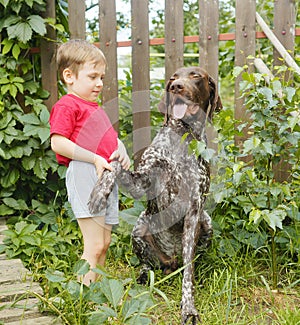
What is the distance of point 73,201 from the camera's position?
3207 mm

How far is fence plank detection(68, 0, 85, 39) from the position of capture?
4344mm

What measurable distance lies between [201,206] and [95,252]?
2.44 ft

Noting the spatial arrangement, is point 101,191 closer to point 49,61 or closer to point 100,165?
point 100,165

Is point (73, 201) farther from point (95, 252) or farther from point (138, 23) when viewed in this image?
point (138, 23)

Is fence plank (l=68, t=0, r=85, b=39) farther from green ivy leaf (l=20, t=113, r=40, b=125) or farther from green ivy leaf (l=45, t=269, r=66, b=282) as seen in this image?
green ivy leaf (l=45, t=269, r=66, b=282)

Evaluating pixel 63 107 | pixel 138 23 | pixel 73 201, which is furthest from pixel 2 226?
pixel 138 23

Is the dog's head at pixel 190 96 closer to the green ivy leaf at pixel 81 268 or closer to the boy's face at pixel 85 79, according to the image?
the boy's face at pixel 85 79

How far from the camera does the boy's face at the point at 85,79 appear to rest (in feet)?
Result: 10.3

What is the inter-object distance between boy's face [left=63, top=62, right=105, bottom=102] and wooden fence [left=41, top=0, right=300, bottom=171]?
3.74ft

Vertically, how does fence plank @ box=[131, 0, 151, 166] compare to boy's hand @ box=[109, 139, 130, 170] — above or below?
above

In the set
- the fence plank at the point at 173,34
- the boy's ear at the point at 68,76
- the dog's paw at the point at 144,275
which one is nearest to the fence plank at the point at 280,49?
the fence plank at the point at 173,34

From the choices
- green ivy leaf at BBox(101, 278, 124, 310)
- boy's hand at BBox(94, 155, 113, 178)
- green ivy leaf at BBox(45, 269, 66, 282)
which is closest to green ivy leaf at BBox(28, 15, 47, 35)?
boy's hand at BBox(94, 155, 113, 178)

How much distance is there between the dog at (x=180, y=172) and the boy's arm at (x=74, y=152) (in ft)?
0.33

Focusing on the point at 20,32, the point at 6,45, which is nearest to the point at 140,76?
the point at 20,32
